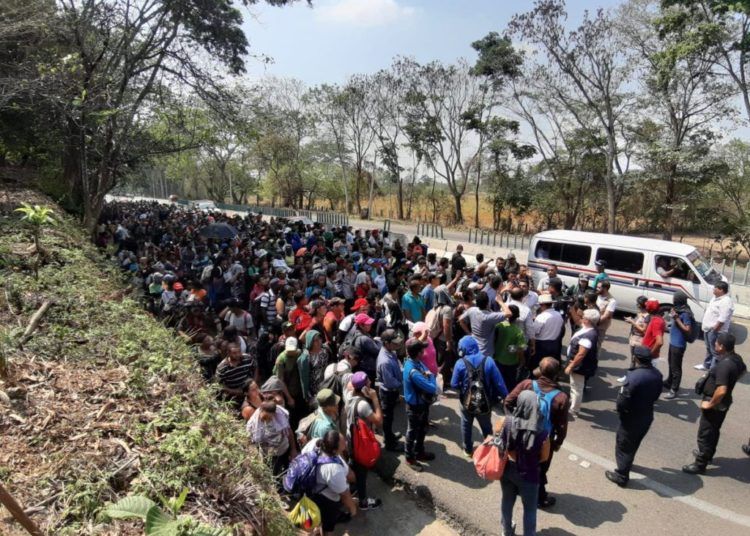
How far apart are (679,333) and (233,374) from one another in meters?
6.08

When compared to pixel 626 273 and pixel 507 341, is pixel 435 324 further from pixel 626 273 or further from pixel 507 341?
pixel 626 273

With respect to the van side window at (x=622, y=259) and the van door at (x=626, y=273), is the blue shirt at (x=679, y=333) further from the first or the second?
the van side window at (x=622, y=259)

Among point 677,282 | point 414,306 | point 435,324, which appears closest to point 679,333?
point 435,324

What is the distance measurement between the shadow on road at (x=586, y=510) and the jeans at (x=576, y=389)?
166 cm

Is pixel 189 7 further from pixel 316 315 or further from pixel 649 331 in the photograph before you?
pixel 649 331

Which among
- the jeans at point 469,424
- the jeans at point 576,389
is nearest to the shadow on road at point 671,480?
the jeans at point 576,389

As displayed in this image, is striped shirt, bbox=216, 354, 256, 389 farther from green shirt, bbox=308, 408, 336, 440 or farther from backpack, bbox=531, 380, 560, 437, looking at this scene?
backpack, bbox=531, 380, 560, 437

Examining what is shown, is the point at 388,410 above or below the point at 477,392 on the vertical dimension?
below

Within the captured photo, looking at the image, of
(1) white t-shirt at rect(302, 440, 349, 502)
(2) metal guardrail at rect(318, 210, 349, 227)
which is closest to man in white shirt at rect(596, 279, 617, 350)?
(1) white t-shirt at rect(302, 440, 349, 502)

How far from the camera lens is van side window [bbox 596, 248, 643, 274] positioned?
10422mm

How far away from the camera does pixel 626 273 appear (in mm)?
10586

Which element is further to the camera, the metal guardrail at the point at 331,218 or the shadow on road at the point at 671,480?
the metal guardrail at the point at 331,218

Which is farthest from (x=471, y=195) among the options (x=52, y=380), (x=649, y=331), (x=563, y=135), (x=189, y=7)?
(x=52, y=380)

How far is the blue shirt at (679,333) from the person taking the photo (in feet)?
21.0
